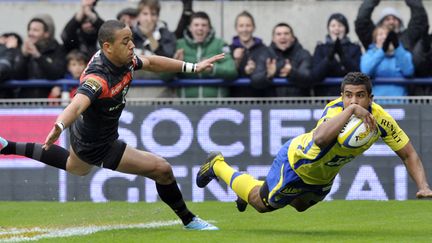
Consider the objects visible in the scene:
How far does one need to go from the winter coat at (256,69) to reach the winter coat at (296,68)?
0.48 ft

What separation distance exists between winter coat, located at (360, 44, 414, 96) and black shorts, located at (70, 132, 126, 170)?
17.9 feet

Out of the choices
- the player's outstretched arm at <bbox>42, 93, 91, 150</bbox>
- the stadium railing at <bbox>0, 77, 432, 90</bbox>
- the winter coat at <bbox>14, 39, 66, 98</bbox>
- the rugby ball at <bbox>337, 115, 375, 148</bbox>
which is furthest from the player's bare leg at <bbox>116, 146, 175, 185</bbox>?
the winter coat at <bbox>14, 39, 66, 98</bbox>

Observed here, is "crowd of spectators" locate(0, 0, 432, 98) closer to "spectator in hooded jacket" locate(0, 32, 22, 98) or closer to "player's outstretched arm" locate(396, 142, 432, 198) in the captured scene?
"spectator in hooded jacket" locate(0, 32, 22, 98)

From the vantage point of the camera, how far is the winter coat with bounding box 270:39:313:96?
15.2 metres

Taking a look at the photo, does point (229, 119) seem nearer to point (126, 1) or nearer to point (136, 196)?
point (136, 196)

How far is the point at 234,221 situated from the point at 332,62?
4.26 meters

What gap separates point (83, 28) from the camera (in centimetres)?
1595

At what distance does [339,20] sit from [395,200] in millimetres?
2800

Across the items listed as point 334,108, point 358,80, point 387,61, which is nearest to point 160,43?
point 387,61

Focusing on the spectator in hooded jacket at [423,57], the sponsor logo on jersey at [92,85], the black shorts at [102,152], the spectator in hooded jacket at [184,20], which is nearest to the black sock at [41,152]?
the black shorts at [102,152]

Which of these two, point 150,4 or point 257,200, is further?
point 150,4

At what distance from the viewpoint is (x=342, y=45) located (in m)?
15.4

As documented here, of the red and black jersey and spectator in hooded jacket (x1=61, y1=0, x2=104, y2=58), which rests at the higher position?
spectator in hooded jacket (x1=61, y1=0, x2=104, y2=58)

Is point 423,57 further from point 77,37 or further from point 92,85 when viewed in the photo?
point 92,85
